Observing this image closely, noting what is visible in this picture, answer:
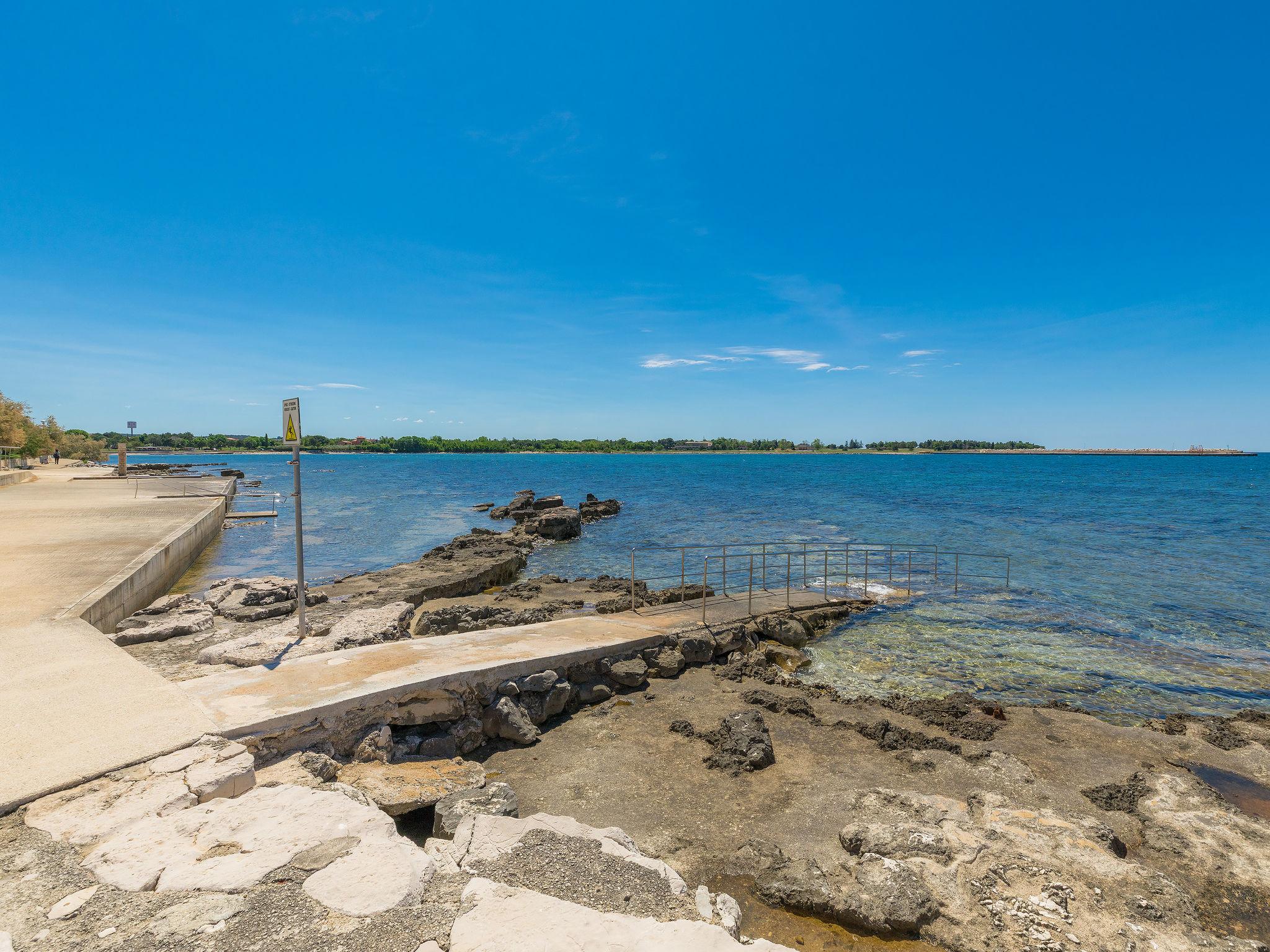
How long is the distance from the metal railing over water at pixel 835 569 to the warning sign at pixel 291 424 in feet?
33.3

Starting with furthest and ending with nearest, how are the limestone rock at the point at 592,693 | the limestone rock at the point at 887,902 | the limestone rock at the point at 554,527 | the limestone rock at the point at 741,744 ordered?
the limestone rock at the point at 554,527 → the limestone rock at the point at 592,693 → the limestone rock at the point at 741,744 → the limestone rock at the point at 887,902

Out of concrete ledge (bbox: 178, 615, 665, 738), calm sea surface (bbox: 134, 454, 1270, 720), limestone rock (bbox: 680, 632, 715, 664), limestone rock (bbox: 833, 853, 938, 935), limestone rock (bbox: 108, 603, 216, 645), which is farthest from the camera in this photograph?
calm sea surface (bbox: 134, 454, 1270, 720)

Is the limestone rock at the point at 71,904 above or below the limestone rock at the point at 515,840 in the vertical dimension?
above

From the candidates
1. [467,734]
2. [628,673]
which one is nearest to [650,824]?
[467,734]

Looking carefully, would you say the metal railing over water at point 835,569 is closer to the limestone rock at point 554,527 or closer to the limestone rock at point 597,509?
the limestone rock at point 554,527

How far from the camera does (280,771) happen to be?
17.6ft

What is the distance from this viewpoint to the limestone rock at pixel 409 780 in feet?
18.1

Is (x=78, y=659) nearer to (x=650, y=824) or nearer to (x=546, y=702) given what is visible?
(x=546, y=702)

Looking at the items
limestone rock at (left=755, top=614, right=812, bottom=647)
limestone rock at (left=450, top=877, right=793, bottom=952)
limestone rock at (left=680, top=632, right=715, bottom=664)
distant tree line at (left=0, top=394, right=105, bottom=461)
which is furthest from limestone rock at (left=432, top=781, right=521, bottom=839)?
distant tree line at (left=0, top=394, right=105, bottom=461)

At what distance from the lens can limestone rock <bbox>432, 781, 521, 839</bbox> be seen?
16.3ft

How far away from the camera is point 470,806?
520 centimetres

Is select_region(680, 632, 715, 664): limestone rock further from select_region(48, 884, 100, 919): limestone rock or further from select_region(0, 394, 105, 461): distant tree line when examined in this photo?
select_region(0, 394, 105, 461): distant tree line

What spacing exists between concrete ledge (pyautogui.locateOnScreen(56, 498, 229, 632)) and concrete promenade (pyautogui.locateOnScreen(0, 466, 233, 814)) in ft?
0.13

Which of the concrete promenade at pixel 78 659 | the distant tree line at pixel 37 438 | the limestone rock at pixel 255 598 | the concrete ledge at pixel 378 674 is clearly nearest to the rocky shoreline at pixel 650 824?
the concrete ledge at pixel 378 674
